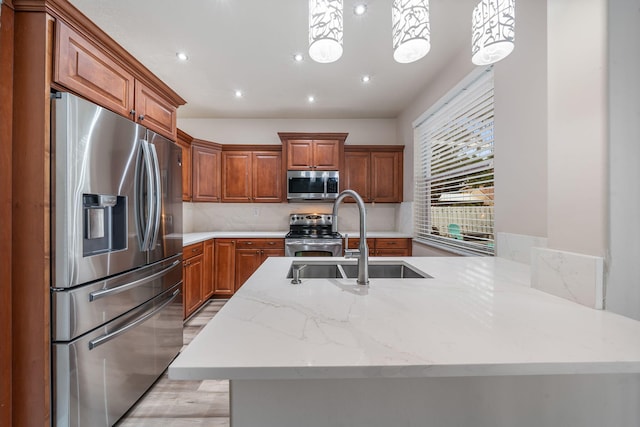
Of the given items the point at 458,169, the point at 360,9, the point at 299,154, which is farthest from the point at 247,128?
the point at 458,169

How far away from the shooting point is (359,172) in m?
3.98

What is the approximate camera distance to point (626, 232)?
2.59ft

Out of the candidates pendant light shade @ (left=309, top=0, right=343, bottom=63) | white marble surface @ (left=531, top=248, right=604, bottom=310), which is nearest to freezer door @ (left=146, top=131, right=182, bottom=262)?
pendant light shade @ (left=309, top=0, right=343, bottom=63)

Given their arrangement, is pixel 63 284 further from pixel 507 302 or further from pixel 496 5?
pixel 496 5

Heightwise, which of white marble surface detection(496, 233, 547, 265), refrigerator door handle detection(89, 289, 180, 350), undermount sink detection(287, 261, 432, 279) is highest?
white marble surface detection(496, 233, 547, 265)

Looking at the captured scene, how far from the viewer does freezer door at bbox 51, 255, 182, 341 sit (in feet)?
4.06

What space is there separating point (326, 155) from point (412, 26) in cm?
280

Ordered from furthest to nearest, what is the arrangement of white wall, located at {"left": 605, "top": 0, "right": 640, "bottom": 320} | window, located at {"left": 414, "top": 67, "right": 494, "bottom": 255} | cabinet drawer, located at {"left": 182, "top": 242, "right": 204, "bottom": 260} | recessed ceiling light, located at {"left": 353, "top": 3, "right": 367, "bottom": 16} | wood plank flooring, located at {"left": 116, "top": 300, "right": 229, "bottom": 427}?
cabinet drawer, located at {"left": 182, "top": 242, "right": 204, "bottom": 260}, window, located at {"left": 414, "top": 67, "right": 494, "bottom": 255}, recessed ceiling light, located at {"left": 353, "top": 3, "right": 367, "bottom": 16}, wood plank flooring, located at {"left": 116, "top": 300, "right": 229, "bottom": 427}, white wall, located at {"left": 605, "top": 0, "right": 640, "bottom": 320}

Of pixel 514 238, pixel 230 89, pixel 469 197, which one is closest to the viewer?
pixel 514 238

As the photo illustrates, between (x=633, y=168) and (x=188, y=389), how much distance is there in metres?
2.45

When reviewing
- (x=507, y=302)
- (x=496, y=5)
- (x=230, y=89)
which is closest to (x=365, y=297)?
(x=507, y=302)

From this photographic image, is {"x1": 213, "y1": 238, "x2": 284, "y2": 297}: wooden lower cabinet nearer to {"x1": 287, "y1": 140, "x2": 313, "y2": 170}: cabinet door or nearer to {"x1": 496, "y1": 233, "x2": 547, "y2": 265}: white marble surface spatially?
{"x1": 287, "y1": 140, "x2": 313, "y2": 170}: cabinet door

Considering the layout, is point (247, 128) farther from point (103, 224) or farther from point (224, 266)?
point (103, 224)

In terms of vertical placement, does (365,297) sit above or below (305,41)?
below
